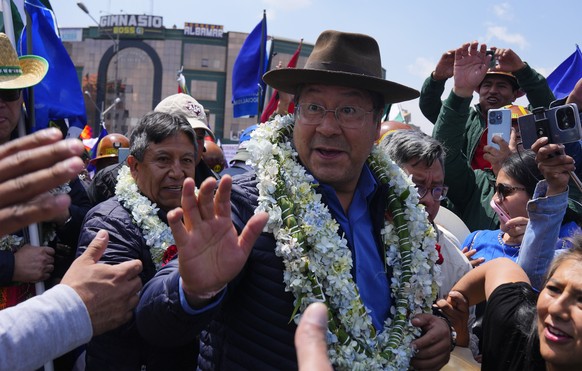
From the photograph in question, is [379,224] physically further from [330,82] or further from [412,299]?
[330,82]

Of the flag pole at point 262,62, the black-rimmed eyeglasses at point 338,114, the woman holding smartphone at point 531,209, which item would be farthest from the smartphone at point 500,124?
the flag pole at point 262,62

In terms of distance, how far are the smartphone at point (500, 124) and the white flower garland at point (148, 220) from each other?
7.41ft

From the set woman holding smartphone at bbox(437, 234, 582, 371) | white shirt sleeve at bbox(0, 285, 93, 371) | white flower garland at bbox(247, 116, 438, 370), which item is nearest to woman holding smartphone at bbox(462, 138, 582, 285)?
woman holding smartphone at bbox(437, 234, 582, 371)

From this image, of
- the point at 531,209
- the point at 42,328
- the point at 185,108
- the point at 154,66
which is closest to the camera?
the point at 42,328

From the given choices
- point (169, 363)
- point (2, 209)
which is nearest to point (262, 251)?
point (169, 363)

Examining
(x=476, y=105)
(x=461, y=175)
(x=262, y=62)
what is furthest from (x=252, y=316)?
(x=262, y=62)

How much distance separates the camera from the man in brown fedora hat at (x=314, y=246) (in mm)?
1819

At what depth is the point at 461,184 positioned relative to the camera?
4.24 meters

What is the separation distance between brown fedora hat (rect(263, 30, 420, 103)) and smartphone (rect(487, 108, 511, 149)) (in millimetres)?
1351

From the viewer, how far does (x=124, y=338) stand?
2740 mm

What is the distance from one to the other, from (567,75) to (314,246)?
4834 millimetres

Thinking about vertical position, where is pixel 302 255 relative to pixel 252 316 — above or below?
above

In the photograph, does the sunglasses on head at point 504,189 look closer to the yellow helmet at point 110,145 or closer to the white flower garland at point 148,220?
the white flower garland at point 148,220

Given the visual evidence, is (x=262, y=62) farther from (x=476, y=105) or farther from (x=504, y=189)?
(x=504, y=189)
